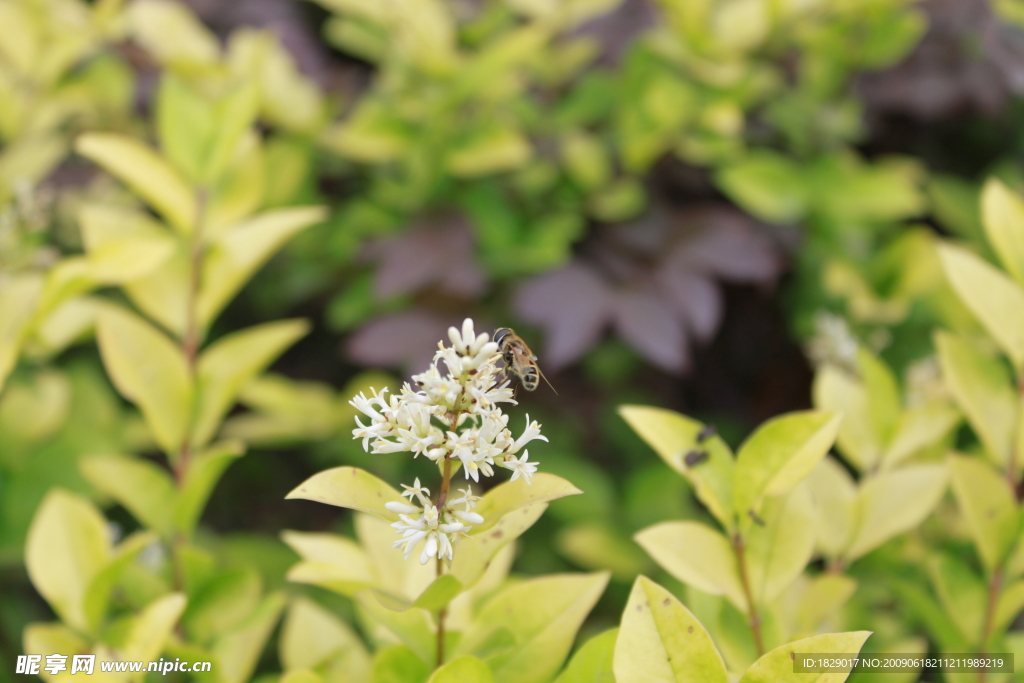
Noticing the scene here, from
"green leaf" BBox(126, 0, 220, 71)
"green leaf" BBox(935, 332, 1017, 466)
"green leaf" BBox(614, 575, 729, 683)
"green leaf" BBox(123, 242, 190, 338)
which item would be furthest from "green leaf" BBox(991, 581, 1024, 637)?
"green leaf" BBox(126, 0, 220, 71)

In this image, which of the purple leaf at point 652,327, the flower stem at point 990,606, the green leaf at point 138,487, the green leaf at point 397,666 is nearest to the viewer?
the green leaf at point 397,666

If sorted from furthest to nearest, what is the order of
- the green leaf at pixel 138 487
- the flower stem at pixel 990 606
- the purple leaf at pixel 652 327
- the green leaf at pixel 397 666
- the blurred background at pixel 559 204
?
the blurred background at pixel 559 204 < the purple leaf at pixel 652 327 < the green leaf at pixel 138 487 < the flower stem at pixel 990 606 < the green leaf at pixel 397 666

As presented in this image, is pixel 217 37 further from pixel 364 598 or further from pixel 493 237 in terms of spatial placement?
pixel 364 598

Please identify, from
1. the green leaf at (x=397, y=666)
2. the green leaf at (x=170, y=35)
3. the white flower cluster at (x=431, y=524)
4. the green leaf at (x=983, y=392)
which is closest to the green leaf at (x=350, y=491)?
the white flower cluster at (x=431, y=524)

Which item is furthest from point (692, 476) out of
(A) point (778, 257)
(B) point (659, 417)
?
(A) point (778, 257)

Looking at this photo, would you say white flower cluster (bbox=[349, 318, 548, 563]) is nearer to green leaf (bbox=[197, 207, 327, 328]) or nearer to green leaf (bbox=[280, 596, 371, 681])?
green leaf (bbox=[280, 596, 371, 681])

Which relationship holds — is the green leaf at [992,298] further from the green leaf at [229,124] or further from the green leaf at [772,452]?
the green leaf at [229,124]


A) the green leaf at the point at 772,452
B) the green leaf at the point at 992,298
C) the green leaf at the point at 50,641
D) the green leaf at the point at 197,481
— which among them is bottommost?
the green leaf at the point at 772,452
